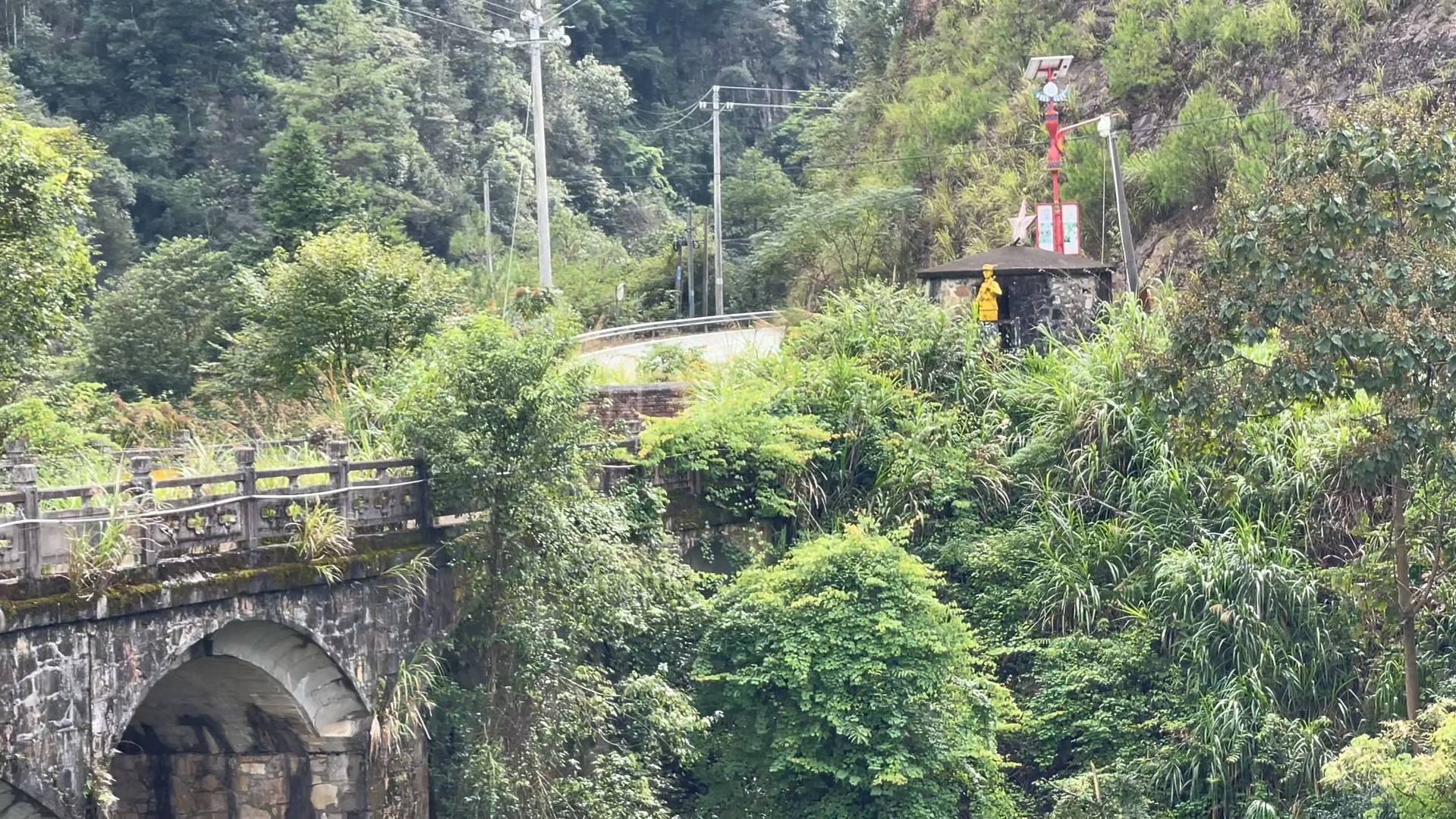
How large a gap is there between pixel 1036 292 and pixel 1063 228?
7.29ft

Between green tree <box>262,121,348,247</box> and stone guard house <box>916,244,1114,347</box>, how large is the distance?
12972 millimetres


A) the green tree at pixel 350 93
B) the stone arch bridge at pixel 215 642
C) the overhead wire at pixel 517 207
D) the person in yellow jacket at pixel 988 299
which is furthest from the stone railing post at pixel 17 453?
the overhead wire at pixel 517 207

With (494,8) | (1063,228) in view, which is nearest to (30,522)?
(1063,228)

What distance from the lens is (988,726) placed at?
54.1 ft

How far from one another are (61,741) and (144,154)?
3494 cm

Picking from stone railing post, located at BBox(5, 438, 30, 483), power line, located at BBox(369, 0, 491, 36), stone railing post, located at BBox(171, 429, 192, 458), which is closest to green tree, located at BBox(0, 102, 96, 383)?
stone railing post, located at BBox(171, 429, 192, 458)

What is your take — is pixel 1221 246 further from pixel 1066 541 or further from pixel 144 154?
pixel 144 154

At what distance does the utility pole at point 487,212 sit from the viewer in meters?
44.6

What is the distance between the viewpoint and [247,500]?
1257 centimetres

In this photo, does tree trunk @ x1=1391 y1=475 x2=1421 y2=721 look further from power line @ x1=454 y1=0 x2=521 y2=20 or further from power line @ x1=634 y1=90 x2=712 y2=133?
power line @ x1=634 y1=90 x2=712 y2=133

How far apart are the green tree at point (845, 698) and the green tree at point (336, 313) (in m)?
7.27

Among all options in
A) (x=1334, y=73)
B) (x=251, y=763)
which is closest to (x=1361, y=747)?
(x=251, y=763)

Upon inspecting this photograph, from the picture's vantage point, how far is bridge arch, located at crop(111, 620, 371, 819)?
13.3 metres

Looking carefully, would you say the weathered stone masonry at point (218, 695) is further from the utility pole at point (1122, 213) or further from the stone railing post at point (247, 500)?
the utility pole at point (1122, 213)
